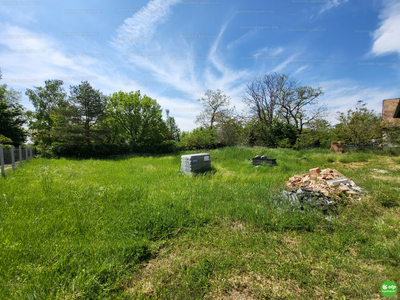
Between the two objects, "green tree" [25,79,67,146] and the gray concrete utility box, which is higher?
"green tree" [25,79,67,146]

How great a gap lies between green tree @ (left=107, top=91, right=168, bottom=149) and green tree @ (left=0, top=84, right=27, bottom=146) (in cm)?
1105

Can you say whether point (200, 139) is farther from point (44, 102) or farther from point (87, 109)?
point (44, 102)

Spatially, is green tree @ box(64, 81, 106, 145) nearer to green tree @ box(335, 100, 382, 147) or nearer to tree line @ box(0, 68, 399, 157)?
tree line @ box(0, 68, 399, 157)

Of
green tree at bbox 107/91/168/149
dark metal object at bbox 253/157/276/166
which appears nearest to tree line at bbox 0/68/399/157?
green tree at bbox 107/91/168/149

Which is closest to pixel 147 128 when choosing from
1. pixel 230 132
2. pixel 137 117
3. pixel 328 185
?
pixel 137 117

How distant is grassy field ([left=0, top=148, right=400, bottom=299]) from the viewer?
180cm

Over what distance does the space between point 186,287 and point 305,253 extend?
1.67 metres

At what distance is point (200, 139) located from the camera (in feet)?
57.6

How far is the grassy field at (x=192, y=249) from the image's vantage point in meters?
1.80

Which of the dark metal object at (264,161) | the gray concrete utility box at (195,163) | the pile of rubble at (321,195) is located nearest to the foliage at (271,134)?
the dark metal object at (264,161)

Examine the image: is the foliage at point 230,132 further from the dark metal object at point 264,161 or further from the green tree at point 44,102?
the green tree at point 44,102

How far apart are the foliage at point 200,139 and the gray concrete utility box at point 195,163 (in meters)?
9.79

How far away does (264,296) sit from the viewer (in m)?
1.75

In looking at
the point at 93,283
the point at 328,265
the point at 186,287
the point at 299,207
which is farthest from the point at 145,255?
the point at 299,207
